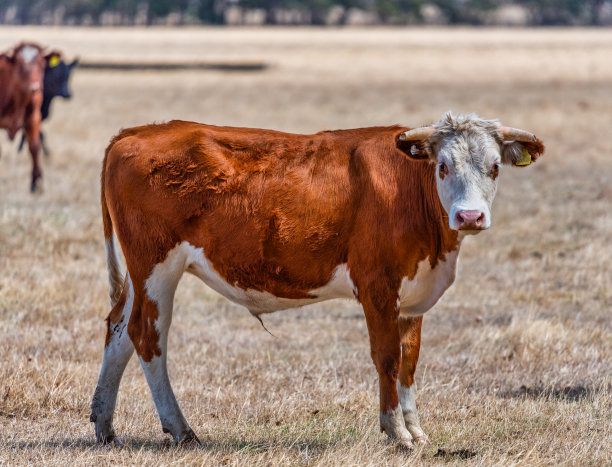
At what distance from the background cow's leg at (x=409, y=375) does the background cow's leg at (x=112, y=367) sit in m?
1.55

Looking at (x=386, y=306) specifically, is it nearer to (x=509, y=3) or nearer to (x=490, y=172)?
(x=490, y=172)

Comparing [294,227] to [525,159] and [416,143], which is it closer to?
[416,143]

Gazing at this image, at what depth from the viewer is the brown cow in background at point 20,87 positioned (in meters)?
15.4

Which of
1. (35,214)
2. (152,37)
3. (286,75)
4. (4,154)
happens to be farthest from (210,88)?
(152,37)

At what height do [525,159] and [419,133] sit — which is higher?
[419,133]

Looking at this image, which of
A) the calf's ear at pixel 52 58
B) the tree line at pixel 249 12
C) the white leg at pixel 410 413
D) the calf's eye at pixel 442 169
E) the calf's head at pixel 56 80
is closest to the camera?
the calf's eye at pixel 442 169

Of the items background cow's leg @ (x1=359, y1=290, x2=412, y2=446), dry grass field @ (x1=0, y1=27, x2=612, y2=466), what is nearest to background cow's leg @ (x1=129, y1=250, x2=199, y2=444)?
dry grass field @ (x1=0, y1=27, x2=612, y2=466)

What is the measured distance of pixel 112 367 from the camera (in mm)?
5867

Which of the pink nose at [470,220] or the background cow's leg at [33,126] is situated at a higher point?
the pink nose at [470,220]

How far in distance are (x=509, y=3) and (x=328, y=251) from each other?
116237mm

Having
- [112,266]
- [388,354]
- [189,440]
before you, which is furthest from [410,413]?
[112,266]

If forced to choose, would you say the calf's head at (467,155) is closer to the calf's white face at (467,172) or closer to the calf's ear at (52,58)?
the calf's white face at (467,172)

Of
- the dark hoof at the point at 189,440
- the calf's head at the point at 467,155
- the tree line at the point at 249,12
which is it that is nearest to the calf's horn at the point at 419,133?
the calf's head at the point at 467,155

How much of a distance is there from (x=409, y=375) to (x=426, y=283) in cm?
60
